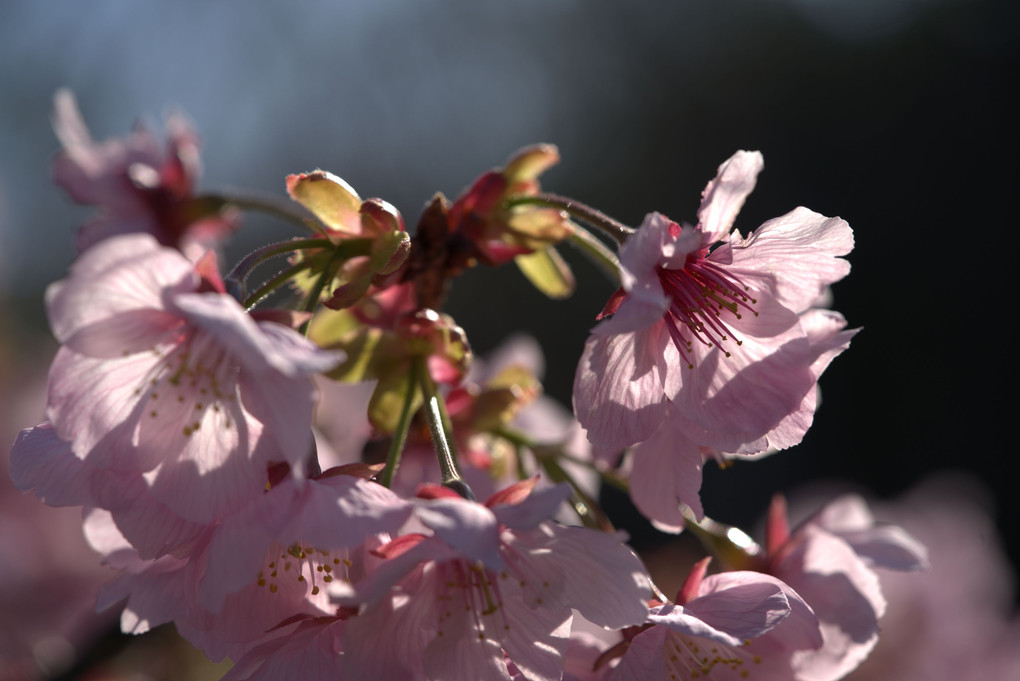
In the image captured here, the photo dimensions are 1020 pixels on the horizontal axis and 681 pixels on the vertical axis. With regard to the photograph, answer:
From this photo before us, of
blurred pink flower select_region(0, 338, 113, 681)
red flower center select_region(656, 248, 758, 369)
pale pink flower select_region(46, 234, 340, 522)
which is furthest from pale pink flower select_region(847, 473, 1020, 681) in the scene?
blurred pink flower select_region(0, 338, 113, 681)

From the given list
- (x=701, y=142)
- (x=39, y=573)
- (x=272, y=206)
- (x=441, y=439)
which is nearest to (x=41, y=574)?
(x=39, y=573)

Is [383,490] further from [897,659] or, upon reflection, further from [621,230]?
[897,659]

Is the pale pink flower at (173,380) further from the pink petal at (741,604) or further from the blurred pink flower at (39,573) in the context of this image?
the blurred pink flower at (39,573)

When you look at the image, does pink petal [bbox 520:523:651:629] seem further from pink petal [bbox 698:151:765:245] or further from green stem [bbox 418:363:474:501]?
pink petal [bbox 698:151:765:245]

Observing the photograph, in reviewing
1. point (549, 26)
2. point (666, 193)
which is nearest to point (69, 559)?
point (666, 193)

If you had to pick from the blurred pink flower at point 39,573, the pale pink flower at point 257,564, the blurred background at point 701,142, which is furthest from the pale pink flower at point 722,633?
the blurred background at point 701,142

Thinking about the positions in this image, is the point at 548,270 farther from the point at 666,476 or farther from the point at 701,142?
the point at 701,142
